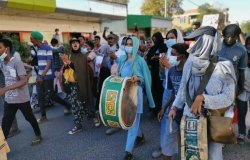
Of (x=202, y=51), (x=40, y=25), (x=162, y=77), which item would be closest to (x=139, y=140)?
(x=162, y=77)

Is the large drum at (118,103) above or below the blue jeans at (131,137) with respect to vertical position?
above

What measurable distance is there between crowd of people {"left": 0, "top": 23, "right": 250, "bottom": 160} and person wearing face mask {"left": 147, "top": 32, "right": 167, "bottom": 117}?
0.01 metres

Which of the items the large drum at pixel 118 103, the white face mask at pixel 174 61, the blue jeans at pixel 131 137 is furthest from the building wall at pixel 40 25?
the white face mask at pixel 174 61

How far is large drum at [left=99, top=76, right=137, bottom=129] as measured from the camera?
4293 mm

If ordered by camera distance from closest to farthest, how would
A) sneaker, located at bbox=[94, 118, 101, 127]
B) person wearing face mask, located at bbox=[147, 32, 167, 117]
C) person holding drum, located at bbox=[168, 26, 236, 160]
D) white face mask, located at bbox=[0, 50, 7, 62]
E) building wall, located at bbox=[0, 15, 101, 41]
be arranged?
1. person holding drum, located at bbox=[168, 26, 236, 160]
2. white face mask, located at bbox=[0, 50, 7, 62]
3. sneaker, located at bbox=[94, 118, 101, 127]
4. person wearing face mask, located at bbox=[147, 32, 167, 117]
5. building wall, located at bbox=[0, 15, 101, 41]

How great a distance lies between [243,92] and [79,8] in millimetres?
14419

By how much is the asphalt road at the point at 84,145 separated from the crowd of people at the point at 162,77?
0.18 metres

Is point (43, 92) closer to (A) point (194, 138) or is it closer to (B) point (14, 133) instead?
(B) point (14, 133)

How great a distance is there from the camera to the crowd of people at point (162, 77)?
2855 mm

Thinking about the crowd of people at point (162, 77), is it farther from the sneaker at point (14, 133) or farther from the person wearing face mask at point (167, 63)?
the sneaker at point (14, 133)

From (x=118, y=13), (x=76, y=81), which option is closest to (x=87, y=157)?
(x=76, y=81)

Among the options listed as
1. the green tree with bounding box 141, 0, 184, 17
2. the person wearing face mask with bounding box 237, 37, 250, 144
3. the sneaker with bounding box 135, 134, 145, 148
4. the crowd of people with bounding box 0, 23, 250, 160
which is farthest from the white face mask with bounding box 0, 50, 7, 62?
the green tree with bounding box 141, 0, 184, 17

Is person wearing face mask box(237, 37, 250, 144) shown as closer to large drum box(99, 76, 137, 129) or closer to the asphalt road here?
→ the asphalt road

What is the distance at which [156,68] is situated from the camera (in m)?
6.86
